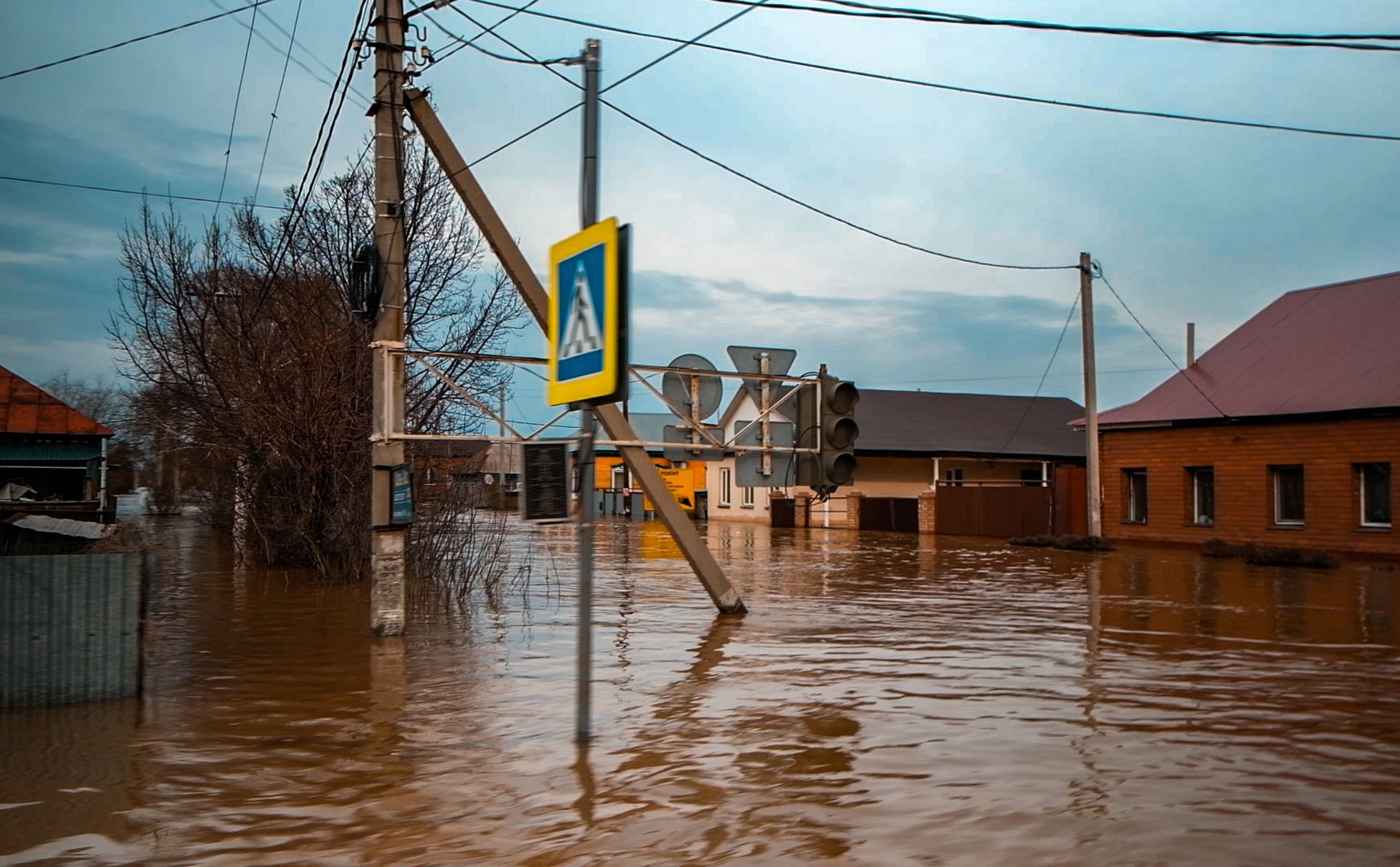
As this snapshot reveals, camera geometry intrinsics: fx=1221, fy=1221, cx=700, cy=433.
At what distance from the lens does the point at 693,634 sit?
44.3ft

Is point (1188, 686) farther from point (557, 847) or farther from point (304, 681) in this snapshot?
point (304, 681)

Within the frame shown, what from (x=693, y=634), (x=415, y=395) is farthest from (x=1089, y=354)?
(x=693, y=634)

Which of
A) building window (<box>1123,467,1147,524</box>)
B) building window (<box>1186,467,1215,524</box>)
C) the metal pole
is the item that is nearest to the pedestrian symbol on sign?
the metal pole

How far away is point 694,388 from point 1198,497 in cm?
2117

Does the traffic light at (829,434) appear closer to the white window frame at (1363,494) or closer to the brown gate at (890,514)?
the white window frame at (1363,494)

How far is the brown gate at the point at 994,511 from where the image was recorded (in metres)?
38.2

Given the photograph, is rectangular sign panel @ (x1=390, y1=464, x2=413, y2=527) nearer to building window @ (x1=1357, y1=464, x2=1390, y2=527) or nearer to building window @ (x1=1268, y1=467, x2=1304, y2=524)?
building window @ (x1=1357, y1=464, x2=1390, y2=527)

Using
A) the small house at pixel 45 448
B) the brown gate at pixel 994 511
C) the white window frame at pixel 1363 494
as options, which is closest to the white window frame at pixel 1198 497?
the white window frame at pixel 1363 494

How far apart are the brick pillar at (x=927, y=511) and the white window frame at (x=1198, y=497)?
1125 centimetres

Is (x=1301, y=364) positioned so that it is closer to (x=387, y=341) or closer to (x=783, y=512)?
(x=783, y=512)

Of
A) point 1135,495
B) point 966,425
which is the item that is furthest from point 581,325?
point 966,425

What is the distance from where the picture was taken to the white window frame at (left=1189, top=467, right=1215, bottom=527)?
100ft

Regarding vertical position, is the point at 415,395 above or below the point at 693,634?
above

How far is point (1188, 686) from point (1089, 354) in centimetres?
2131
